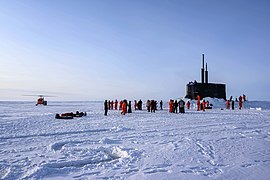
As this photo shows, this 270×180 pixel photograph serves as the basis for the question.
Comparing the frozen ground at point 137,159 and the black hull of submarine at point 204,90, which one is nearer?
the frozen ground at point 137,159

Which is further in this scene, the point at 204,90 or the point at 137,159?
the point at 204,90

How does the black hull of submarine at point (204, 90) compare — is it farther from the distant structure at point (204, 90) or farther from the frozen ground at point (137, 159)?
the frozen ground at point (137, 159)

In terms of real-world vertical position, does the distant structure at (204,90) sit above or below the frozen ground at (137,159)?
above

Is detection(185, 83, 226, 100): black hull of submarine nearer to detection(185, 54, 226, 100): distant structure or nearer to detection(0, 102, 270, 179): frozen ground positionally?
detection(185, 54, 226, 100): distant structure

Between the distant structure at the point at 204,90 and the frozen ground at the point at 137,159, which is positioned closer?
the frozen ground at the point at 137,159

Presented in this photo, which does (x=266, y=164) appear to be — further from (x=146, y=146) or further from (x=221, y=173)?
(x=146, y=146)

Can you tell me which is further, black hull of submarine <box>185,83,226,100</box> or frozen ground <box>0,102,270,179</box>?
black hull of submarine <box>185,83,226,100</box>

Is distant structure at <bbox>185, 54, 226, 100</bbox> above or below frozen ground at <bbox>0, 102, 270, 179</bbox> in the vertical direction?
above

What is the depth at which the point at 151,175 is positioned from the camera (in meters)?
3.73

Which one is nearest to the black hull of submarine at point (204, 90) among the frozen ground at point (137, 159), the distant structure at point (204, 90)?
the distant structure at point (204, 90)

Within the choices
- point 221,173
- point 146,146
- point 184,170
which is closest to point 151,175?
point 184,170

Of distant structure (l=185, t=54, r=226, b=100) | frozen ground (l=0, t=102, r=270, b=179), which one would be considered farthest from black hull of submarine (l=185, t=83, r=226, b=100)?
frozen ground (l=0, t=102, r=270, b=179)

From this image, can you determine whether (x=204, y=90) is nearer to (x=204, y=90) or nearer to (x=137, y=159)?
(x=204, y=90)

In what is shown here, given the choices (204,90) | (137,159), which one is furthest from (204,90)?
(137,159)
